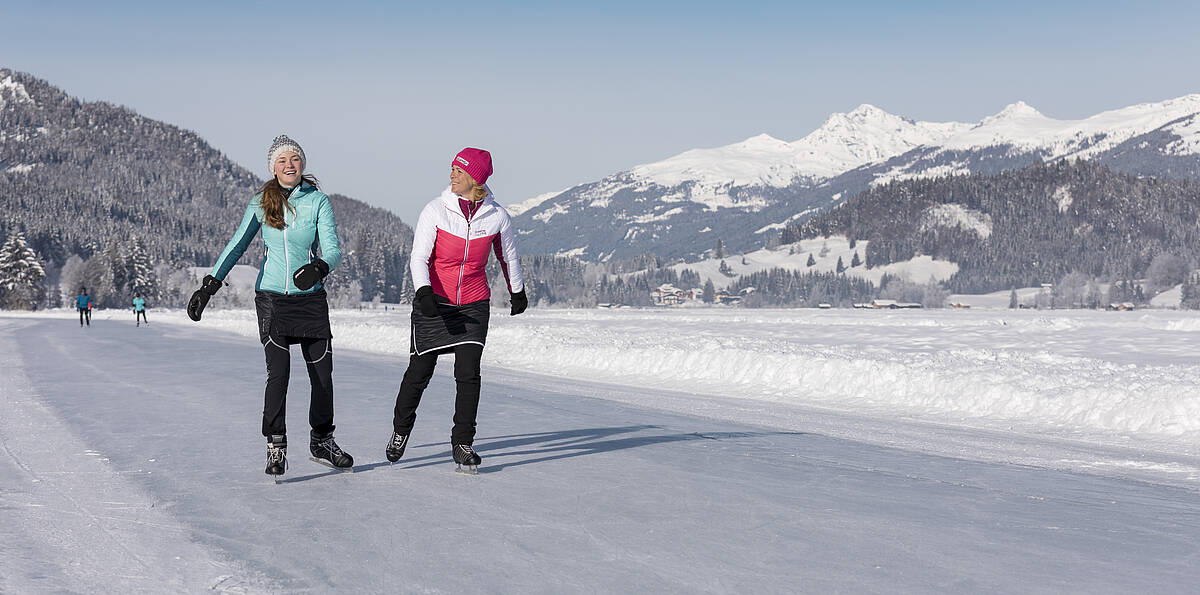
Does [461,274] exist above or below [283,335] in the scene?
above

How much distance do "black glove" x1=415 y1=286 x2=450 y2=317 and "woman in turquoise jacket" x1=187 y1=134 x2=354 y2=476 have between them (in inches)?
23.6

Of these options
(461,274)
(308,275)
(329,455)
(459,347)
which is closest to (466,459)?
(459,347)

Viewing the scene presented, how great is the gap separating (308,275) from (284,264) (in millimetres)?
379

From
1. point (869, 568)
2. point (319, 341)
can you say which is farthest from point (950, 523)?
point (319, 341)

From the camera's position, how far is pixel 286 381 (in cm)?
676

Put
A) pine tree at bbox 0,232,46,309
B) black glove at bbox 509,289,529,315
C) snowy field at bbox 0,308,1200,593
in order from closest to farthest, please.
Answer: snowy field at bbox 0,308,1200,593 → black glove at bbox 509,289,529,315 → pine tree at bbox 0,232,46,309

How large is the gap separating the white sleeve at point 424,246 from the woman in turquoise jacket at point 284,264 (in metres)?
0.52

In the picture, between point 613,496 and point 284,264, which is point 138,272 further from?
point 613,496

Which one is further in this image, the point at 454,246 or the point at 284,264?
the point at 454,246

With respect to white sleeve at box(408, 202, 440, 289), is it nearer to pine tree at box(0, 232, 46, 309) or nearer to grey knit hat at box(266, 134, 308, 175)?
grey knit hat at box(266, 134, 308, 175)

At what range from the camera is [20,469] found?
22.2 feet

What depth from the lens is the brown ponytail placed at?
645cm

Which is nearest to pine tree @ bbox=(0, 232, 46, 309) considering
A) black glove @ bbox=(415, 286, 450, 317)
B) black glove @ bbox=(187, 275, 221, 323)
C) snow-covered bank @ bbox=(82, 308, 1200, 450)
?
snow-covered bank @ bbox=(82, 308, 1200, 450)

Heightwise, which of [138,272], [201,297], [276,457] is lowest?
[276,457]
